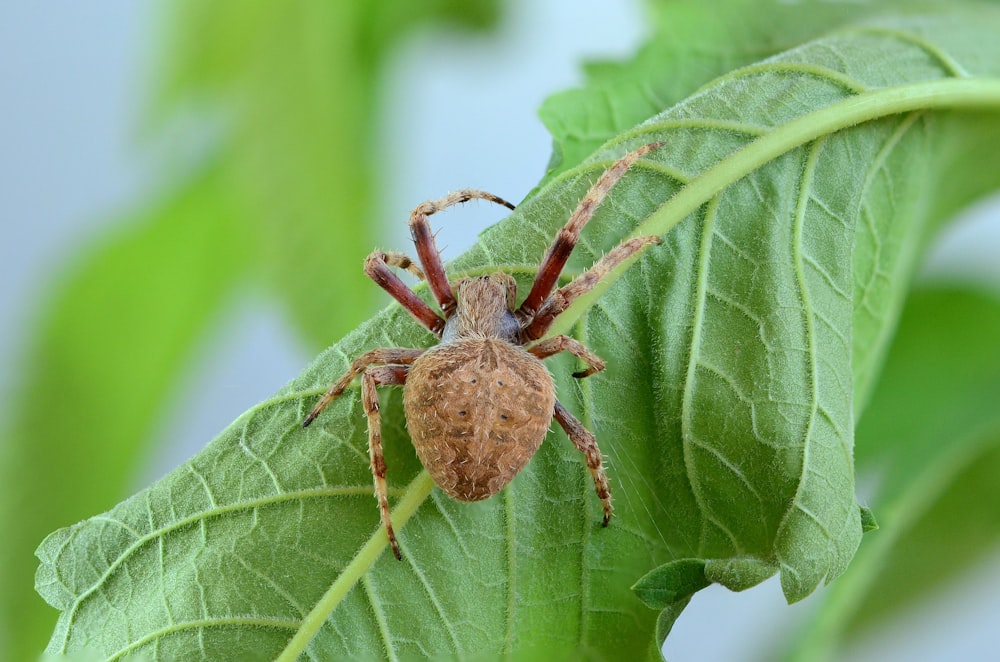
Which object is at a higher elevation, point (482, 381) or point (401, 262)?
point (401, 262)

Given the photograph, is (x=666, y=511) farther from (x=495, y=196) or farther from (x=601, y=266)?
(x=495, y=196)

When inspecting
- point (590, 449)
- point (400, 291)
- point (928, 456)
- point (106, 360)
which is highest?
point (106, 360)

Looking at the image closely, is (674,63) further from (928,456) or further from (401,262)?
(928,456)

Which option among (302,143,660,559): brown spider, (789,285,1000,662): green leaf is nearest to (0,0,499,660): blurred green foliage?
(302,143,660,559): brown spider

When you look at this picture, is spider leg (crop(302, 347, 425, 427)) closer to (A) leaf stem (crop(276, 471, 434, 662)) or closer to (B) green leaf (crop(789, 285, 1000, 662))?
(A) leaf stem (crop(276, 471, 434, 662))

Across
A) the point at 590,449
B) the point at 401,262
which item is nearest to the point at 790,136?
the point at 590,449

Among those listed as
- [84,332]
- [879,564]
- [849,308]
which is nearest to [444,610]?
[849,308]
